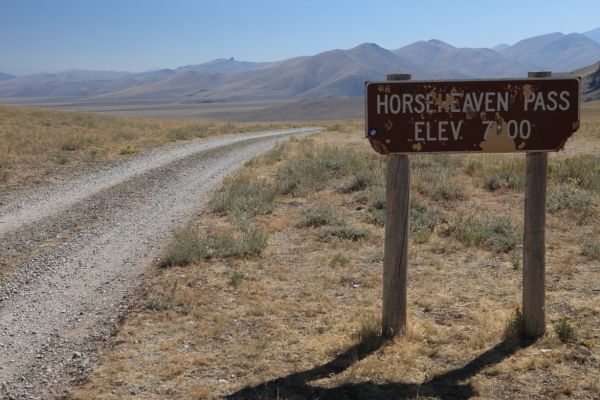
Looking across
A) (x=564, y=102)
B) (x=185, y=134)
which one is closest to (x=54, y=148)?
(x=185, y=134)

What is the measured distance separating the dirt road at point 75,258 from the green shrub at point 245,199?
0.54 metres

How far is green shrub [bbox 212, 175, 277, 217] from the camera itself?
1136 centimetres

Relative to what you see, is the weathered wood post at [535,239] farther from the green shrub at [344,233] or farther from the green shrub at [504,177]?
the green shrub at [504,177]

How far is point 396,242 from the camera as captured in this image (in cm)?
562

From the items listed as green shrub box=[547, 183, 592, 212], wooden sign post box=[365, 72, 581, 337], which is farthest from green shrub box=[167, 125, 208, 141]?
wooden sign post box=[365, 72, 581, 337]

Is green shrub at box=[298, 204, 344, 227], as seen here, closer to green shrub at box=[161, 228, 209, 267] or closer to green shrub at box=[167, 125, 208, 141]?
green shrub at box=[161, 228, 209, 267]

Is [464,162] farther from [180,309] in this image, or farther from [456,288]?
[180,309]

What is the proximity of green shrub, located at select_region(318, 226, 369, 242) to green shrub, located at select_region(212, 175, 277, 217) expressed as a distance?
1.93 m

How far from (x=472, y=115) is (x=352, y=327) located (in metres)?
2.39

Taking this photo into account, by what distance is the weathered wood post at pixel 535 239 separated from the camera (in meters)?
5.46

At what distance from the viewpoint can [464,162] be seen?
55.9 feet

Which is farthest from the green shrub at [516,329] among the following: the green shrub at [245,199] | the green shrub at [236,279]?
the green shrub at [245,199]

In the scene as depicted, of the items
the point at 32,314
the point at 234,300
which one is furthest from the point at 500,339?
the point at 32,314

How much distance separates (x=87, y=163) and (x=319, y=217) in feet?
36.1
